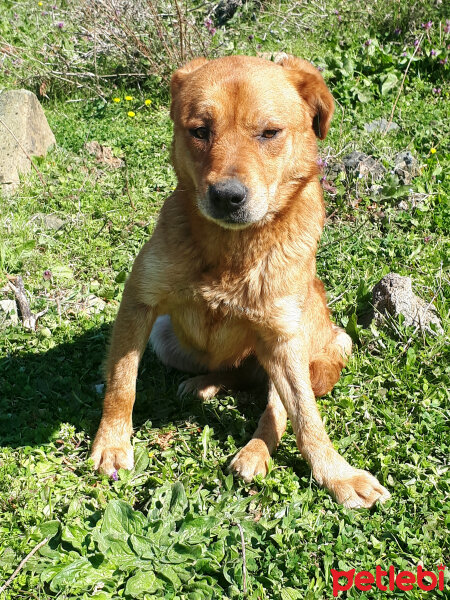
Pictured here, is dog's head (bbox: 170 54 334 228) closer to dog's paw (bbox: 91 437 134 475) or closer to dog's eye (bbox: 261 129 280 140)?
dog's eye (bbox: 261 129 280 140)

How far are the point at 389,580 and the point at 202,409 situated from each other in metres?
1.53

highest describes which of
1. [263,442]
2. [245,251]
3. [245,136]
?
[245,136]

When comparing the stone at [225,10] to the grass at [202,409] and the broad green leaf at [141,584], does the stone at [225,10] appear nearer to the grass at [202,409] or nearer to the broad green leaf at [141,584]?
the grass at [202,409]

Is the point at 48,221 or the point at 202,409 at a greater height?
the point at 48,221

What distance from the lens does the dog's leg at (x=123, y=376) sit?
3.60 meters

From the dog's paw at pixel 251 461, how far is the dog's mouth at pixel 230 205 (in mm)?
1248

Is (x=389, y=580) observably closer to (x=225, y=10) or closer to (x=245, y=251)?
(x=245, y=251)

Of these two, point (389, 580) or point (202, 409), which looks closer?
point (389, 580)

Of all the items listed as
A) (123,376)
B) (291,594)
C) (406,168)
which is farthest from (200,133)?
(406,168)

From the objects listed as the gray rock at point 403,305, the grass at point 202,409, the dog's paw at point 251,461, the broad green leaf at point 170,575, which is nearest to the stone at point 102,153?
the grass at point 202,409

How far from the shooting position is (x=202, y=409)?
4.04 meters

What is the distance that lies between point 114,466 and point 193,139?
1.80m

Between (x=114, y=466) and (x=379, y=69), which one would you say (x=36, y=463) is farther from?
(x=379, y=69)

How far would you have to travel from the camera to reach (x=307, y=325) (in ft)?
12.5
